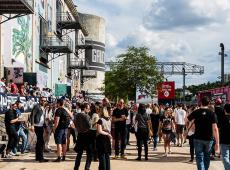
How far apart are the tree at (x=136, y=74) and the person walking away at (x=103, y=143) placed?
47.1 metres

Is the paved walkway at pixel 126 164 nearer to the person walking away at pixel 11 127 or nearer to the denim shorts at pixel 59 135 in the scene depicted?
the person walking away at pixel 11 127

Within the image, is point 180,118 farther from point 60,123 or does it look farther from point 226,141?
point 226,141

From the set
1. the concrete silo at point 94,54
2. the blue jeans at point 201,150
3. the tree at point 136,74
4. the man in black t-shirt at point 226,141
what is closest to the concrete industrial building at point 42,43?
the tree at point 136,74

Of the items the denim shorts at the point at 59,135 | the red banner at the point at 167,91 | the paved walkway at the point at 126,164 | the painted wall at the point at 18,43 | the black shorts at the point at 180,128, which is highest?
the painted wall at the point at 18,43

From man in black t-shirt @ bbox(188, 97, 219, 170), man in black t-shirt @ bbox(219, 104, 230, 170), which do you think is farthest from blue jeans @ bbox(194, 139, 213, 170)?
man in black t-shirt @ bbox(219, 104, 230, 170)

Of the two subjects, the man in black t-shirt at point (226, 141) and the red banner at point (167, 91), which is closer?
the man in black t-shirt at point (226, 141)

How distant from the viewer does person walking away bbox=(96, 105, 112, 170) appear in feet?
38.1

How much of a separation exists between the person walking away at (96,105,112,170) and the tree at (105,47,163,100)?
47124 millimetres

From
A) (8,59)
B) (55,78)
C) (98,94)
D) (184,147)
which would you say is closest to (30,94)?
(8,59)

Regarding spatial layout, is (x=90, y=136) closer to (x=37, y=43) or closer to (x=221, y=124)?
(x=221, y=124)

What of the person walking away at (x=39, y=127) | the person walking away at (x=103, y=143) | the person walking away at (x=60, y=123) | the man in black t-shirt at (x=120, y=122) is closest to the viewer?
the person walking away at (x=103, y=143)

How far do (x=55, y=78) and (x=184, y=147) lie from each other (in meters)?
33.7

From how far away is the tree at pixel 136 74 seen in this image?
59906 mm

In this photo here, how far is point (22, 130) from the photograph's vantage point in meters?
16.8
